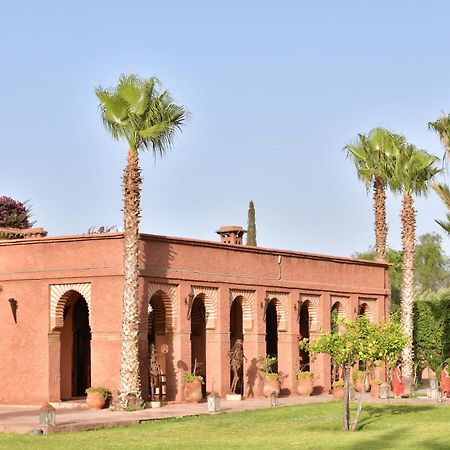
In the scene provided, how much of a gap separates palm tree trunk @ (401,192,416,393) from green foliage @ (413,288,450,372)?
3937 millimetres

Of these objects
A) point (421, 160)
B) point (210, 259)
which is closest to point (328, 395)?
point (210, 259)

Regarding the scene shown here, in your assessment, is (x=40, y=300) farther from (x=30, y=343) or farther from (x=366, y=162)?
(x=366, y=162)

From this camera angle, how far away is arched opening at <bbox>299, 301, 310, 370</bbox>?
40.2m

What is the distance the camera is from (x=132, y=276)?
30438 millimetres

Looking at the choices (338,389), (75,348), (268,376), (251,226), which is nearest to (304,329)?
(268,376)

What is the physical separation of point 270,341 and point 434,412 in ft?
42.0

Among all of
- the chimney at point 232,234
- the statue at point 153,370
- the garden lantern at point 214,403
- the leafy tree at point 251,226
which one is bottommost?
the garden lantern at point 214,403

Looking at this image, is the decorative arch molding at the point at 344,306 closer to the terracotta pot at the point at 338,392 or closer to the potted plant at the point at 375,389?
the potted plant at the point at 375,389

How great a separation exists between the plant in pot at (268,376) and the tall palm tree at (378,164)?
33.7 ft

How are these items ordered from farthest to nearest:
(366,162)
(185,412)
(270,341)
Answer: (366,162) → (270,341) → (185,412)

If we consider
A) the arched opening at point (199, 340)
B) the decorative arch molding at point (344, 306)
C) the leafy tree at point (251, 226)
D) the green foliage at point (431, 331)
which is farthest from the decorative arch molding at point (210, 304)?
the leafy tree at point (251, 226)

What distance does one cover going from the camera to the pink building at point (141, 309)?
31750 millimetres

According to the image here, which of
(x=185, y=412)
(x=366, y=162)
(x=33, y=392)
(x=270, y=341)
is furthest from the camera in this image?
(x=366, y=162)

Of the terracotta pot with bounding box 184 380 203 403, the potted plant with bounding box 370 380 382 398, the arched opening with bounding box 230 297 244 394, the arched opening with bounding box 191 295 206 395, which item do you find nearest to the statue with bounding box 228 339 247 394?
the arched opening with bounding box 230 297 244 394
